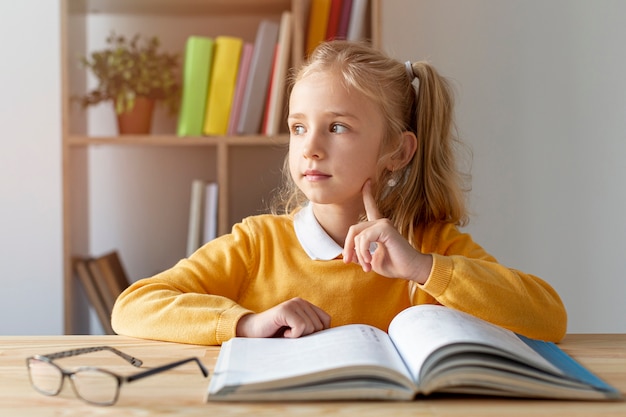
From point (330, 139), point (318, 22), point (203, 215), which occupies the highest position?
point (318, 22)

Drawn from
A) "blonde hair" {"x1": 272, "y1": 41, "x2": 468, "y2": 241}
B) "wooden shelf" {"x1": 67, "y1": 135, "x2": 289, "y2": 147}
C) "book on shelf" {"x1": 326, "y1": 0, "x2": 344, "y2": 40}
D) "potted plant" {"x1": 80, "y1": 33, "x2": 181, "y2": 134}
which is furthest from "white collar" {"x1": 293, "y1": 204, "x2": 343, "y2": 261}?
"potted plant" {"x1": 80, "y1": 33, "x2": 181, "y2": 134}

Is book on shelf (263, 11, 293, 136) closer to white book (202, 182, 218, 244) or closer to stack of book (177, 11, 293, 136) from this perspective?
stack of book (177, 11, 293, 136)

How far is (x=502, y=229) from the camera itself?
8.76ft

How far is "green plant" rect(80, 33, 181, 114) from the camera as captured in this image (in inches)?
93.0

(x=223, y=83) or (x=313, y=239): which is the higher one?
(x=223, y=83)

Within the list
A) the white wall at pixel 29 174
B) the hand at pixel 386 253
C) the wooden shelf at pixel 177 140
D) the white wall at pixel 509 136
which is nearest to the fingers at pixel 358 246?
the hand at pixel 386 253

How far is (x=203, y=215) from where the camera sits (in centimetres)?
237

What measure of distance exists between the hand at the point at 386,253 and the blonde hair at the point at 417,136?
29cm

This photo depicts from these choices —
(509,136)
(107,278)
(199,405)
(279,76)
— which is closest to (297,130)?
(199,405)

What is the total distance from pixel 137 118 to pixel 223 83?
296 mm

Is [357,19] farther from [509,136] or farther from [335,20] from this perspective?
[509,136]

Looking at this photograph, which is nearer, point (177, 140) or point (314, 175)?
point (314, 175)

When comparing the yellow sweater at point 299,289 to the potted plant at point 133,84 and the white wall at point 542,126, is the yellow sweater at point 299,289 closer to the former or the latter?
the potted plant at point 133,84

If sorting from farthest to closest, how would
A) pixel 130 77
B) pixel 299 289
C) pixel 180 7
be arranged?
pixel 180 7 < pixel 130 77 < pixel 299 289
